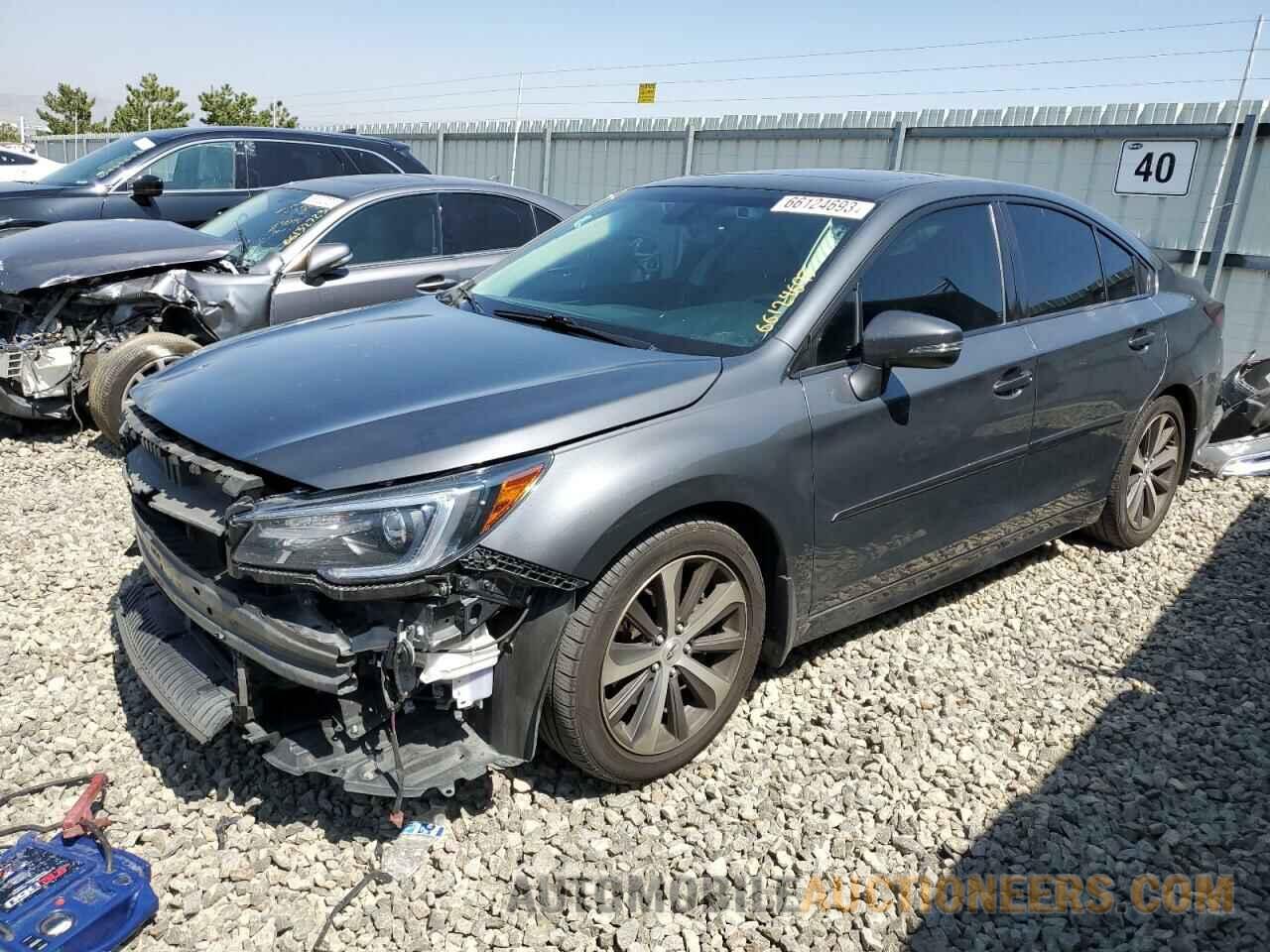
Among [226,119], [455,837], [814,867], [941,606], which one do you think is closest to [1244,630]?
[941,606]

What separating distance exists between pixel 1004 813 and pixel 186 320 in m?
5.51

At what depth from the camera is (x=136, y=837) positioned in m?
2.77

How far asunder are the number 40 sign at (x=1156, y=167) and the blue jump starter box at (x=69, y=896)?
874 centimetres

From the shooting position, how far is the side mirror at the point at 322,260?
5871 mm

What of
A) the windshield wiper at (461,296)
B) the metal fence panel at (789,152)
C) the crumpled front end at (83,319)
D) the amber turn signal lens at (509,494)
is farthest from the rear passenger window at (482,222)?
the amber turn signal lens at (509,494)

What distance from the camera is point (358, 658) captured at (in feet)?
8.20

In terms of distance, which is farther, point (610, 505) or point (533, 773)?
point (533, 773)

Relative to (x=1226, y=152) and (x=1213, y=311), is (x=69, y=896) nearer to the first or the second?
(x=1213, y=311)

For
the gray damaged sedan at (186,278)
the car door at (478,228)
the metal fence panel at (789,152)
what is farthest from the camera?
the metal fence panel at (789,152)

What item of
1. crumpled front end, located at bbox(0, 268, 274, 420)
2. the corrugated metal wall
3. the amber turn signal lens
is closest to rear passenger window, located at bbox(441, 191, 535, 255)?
crumpled front end, located at bbox(0, 268, 274, 420)

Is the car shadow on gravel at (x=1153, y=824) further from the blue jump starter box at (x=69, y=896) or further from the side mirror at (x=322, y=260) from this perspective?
the side mirror at (x=322, y=260)

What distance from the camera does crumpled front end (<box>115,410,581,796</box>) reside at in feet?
8.07

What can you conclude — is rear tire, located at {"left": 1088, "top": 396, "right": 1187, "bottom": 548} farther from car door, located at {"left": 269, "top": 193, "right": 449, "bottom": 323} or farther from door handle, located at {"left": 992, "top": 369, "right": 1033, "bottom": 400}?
car door, located at {"left": 269, "top": 193, "right": 449, "bottom": 323}

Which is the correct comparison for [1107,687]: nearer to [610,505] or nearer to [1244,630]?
[1244,630]
